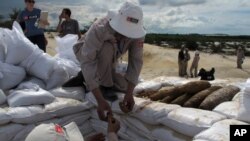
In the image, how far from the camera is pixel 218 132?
7.16 ft

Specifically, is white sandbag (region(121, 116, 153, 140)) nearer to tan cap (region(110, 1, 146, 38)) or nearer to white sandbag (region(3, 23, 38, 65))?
tan cap (region(110, 1, 146, 38))

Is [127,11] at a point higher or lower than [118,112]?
higher

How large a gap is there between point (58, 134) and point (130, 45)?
4.12ft

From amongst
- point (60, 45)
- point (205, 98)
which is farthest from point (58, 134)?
point (60, 45)

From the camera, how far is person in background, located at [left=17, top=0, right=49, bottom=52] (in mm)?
4430

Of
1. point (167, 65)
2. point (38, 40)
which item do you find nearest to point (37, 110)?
point (38, 40)

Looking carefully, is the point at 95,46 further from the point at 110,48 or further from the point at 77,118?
the point at 77,118

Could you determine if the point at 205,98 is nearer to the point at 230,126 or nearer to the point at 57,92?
the point at 230,126

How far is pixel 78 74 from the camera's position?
321 centimetres

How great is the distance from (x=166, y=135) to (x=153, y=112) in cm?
17

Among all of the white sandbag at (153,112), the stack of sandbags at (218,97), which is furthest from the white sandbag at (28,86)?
the stack of sandbags at (218,97)

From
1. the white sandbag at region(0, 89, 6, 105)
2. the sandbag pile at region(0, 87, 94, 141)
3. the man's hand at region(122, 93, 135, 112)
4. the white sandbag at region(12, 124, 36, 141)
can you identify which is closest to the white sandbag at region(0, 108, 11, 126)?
the sandbag pile at region(0, 87, 94, 141)

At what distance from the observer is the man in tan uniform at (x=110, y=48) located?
2.49 meters

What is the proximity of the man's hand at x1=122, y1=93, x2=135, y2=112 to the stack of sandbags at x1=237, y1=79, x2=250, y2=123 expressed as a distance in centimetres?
70
